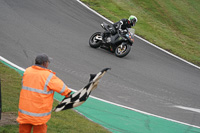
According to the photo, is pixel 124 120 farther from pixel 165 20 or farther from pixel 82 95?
pixel 165 20

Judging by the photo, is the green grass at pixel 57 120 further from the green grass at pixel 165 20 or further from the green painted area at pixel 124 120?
the green grass at pixel 165 20

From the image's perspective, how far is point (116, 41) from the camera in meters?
14.3

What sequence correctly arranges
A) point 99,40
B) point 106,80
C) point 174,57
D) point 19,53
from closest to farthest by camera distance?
point 106,80
point 19,53
point 99,40
point 174,57

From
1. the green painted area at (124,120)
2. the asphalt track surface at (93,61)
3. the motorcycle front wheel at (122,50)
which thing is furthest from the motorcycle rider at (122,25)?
the green painted area at (124,120)

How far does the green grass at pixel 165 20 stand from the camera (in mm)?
17578

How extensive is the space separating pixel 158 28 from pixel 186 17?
12.9ft

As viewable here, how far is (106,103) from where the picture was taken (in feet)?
31.4

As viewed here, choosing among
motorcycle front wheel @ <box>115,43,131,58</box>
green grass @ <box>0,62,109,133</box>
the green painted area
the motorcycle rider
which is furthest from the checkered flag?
the motorcycle rider

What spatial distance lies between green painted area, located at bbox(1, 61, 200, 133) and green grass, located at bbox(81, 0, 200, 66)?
7543 millimetres

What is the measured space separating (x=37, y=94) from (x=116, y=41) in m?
9.87

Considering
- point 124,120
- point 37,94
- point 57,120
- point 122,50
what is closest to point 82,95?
point 37,94

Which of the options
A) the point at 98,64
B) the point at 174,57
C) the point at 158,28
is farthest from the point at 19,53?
→ the point at 158,28

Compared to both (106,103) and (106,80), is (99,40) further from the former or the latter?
(106,103)

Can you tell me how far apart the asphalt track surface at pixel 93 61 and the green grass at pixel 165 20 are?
1.34 meters
